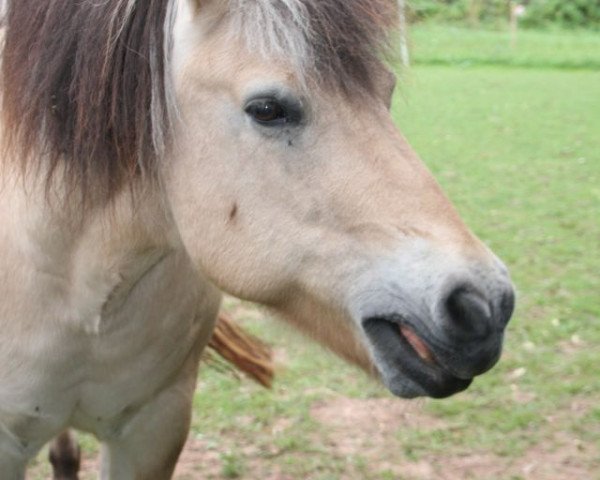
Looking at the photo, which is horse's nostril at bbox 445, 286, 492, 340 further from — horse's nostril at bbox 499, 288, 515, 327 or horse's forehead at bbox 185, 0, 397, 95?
horse's forehead at bbox 185, 0, 397, 95

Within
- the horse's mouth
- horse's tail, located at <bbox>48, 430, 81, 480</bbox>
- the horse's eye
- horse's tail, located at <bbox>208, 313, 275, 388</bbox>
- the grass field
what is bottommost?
the grass field

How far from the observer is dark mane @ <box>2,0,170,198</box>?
2184mm

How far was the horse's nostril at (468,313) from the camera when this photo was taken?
1874 mm

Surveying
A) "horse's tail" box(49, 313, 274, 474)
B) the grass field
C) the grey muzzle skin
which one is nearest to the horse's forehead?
the grass field

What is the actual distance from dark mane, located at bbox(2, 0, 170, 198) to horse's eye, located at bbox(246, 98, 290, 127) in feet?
0.81

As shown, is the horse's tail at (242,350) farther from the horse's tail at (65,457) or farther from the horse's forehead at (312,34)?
the horse's forehead at (312,34)

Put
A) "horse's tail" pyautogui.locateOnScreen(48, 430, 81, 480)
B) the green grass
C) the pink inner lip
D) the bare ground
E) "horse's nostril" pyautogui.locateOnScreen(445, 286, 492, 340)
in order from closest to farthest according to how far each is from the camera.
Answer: "horse's nostril" pyautogui.locateOnScreen(445, 286, 492, 340)
the pink inner lip
"horse's tail" pyautogui.locateOnScreen(48, 430, 81, 480)
the bare ground
the green grass

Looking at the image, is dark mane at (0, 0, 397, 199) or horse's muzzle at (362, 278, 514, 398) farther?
dark mane at (0, 0, 397, 199)

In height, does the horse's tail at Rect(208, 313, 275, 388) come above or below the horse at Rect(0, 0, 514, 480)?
below

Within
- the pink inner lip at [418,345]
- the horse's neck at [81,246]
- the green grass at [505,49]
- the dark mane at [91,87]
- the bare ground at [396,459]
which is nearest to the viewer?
the pink inner lip at [418,345]

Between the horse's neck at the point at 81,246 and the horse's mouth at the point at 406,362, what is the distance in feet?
2.12

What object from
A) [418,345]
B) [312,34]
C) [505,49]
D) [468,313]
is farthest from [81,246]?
[505,49]

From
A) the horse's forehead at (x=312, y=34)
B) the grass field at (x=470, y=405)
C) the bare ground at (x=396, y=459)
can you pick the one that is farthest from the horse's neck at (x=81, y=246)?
the bare ground at (x=396, y=459)

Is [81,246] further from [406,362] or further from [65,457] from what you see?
[65,457]
